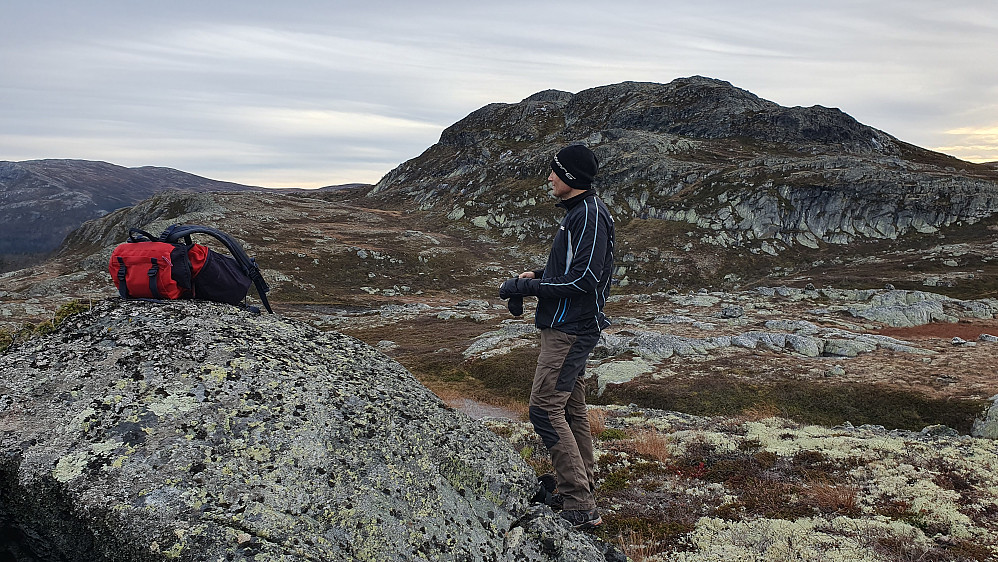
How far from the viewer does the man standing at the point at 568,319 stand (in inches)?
266

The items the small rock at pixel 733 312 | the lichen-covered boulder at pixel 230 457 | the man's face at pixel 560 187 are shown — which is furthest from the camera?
the small rock at pixel 733 312

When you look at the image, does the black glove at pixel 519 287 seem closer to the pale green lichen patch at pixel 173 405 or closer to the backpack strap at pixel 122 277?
the pale green lichen patch at pixel 173 405

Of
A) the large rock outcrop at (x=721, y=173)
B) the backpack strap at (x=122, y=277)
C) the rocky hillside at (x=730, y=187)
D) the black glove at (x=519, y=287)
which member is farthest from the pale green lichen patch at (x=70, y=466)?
the large rock outcrop at (x=721, y=173)

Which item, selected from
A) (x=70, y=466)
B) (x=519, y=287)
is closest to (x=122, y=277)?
(x=70, y=466)

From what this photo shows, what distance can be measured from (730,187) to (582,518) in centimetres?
10928

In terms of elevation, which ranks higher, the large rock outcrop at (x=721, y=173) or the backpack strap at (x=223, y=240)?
the large rock outcrop at (x=721, y=173)

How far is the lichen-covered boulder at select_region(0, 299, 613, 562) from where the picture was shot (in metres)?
3.99

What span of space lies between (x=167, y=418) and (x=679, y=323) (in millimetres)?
43444

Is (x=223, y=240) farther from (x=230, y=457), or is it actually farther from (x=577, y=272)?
(x=577, y=272)

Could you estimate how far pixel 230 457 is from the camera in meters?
4.46

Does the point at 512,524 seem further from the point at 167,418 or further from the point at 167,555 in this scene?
the point at 167,418

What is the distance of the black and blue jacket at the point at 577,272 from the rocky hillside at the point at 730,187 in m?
78.0

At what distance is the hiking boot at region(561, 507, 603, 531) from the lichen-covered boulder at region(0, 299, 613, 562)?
1.85 ft

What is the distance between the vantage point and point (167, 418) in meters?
4.56
